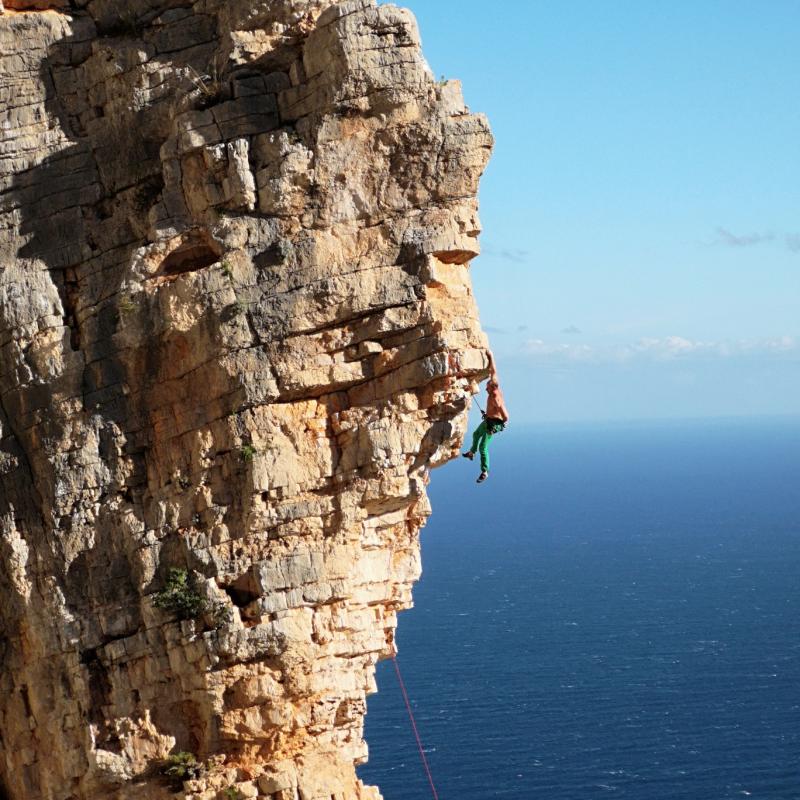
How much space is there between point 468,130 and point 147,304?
6.08 meters

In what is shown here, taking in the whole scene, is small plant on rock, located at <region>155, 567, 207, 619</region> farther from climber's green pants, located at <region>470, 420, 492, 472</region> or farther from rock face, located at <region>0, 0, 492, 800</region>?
climber's green pants, located at <region>470, 420, 492, 472</region>

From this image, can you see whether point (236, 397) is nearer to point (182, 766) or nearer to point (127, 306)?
point (127, 306)

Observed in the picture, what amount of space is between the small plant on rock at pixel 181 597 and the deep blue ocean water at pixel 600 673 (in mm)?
46407

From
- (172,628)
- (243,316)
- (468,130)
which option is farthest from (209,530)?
(468,130)

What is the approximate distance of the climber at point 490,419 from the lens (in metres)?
22.9

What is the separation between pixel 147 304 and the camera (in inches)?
859

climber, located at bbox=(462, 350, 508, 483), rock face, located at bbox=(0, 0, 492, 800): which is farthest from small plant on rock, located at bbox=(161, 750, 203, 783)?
climber, located at bbox=(462, 350, 508, 483)

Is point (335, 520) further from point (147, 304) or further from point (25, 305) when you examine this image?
point (25, 305)

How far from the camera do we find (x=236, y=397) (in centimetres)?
2116

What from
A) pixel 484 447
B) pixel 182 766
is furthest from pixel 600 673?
pixel 182 766

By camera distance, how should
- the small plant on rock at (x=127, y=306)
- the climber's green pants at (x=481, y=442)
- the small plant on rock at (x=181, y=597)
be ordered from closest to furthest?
the small plant on rock at (x=181, y=597), the small plant on rock at (x=127, y=306), the climber's green pants at (x=481, y=442)

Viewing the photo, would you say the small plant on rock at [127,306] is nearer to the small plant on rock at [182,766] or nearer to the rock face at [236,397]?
the rock face at [236,397]

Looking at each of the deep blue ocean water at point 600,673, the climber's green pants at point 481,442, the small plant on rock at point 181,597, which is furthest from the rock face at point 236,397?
the deep blue ocean water at point 600,673

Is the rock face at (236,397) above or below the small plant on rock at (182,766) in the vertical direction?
above
